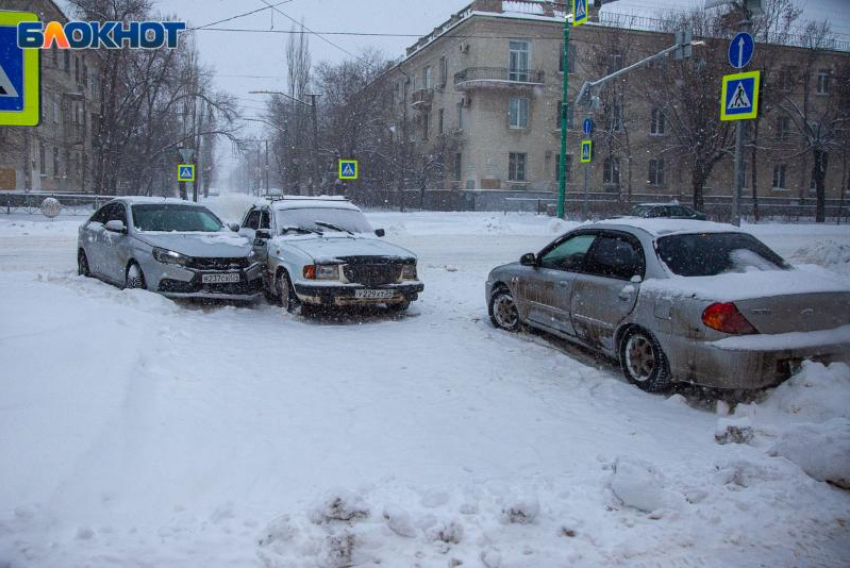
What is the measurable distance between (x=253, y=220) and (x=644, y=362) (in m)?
7.12

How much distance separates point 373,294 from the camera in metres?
8.63

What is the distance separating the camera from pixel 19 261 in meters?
14.0

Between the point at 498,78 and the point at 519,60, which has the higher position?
the point at 519,60

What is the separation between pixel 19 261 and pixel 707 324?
1363 cm

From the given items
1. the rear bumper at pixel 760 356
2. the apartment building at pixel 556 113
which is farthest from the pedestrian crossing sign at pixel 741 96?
the apartment building at pixel 556 113

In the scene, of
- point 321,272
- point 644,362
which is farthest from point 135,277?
point 644,362

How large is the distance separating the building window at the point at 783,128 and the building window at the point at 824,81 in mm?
3251

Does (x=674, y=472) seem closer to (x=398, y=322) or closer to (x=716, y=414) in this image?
(x=716, y=414)

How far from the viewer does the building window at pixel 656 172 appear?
46719 millimetres

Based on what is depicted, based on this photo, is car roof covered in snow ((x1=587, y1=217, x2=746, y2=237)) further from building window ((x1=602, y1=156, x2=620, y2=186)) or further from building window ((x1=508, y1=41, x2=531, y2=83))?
building window ((x1=602, y1=156, x2=620, y2=186))

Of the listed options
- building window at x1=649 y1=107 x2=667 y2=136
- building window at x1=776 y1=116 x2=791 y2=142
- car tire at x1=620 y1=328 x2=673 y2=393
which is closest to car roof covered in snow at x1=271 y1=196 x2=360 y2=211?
car tire at x1=620 y1=328 x2=673 y2=393

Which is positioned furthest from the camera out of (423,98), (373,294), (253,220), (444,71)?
(423,98)

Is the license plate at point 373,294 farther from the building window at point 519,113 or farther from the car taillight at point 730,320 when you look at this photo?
the building window at point 519,113

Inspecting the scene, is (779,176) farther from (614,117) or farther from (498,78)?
(498,78)
